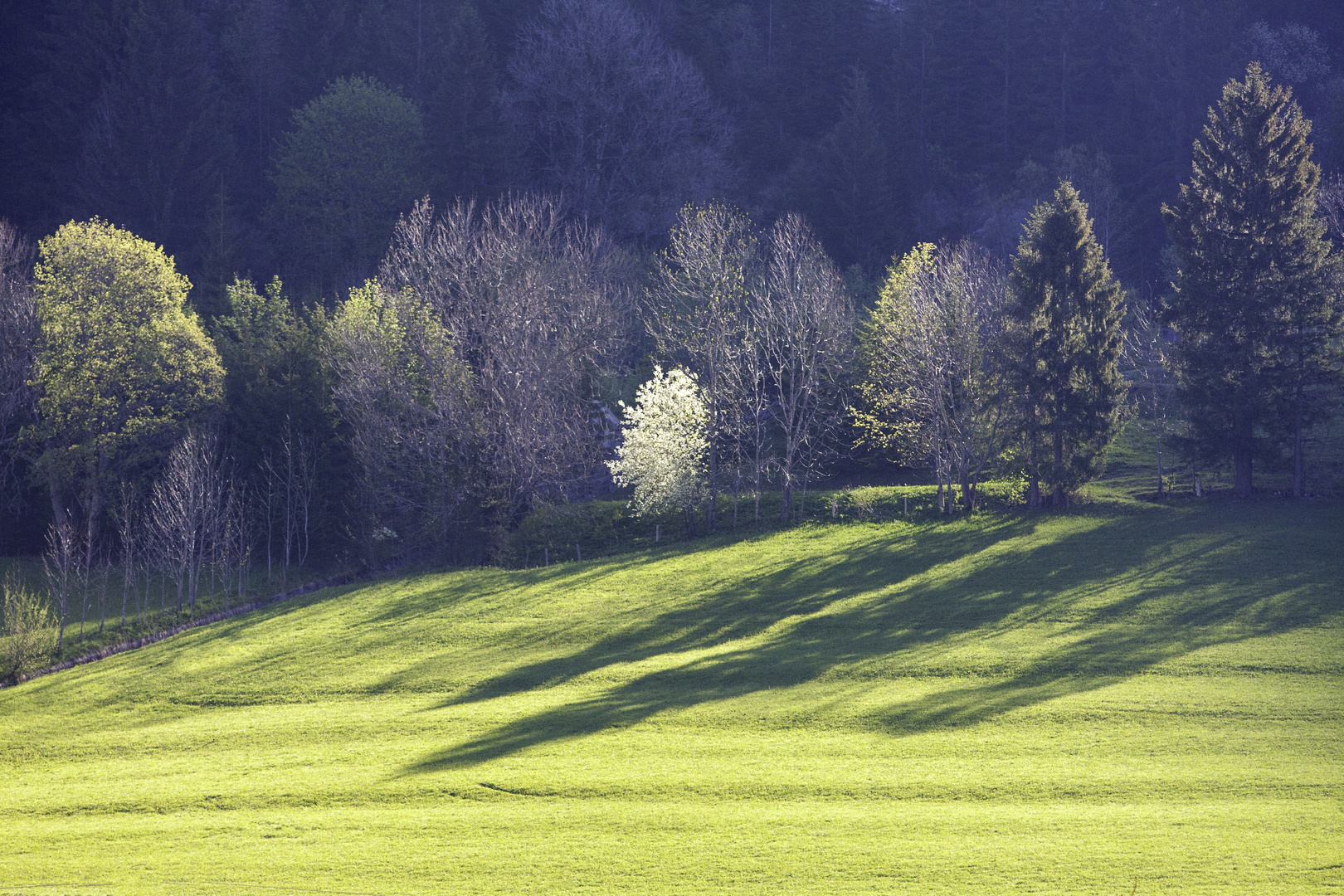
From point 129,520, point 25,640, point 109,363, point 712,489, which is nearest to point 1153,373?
point 712,489

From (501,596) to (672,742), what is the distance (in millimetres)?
16144

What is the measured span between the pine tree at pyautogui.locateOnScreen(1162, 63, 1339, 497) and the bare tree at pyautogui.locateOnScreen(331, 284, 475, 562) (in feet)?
109

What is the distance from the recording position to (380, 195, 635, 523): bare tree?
1934 inches

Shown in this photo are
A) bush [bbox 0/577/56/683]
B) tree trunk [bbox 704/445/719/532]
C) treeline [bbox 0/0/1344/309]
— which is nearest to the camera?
bush [bbox 0/577/56/683]

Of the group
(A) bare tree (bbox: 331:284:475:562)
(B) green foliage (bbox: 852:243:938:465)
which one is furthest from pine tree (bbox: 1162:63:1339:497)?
(A) bare tree (bbox: 331:284:475:562)

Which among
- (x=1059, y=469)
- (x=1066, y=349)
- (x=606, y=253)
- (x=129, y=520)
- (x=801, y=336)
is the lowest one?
(x=129, y=520)

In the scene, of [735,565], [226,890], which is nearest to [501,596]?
[735,565]

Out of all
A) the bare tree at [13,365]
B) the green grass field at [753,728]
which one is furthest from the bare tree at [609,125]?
the green grass field at [753,728]

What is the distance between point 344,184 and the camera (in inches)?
2955

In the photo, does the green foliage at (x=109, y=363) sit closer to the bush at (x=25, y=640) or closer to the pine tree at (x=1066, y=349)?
the bush at (x=25, y=640)

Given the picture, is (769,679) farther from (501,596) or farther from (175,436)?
(175,436)

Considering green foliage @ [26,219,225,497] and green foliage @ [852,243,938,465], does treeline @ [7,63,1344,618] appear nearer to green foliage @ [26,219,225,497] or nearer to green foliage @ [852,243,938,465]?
green foliage @ [26,219,225,497]

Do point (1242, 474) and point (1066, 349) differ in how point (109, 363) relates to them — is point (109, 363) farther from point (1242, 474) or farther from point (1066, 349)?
point (1242, 474)

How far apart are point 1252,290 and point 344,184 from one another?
5850 centimetres
